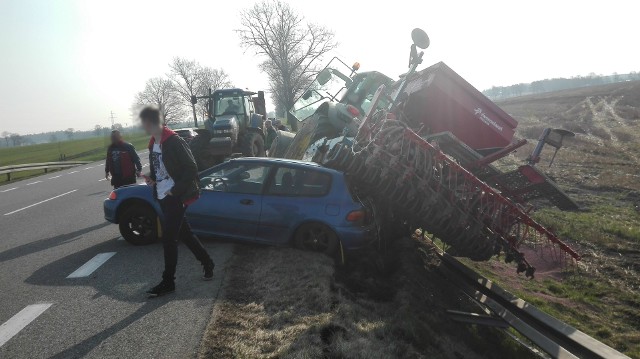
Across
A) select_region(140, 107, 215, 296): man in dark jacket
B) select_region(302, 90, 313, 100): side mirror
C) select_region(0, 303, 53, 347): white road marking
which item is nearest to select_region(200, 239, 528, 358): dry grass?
select_region(140, 107, 215, 296): man in dark jacket

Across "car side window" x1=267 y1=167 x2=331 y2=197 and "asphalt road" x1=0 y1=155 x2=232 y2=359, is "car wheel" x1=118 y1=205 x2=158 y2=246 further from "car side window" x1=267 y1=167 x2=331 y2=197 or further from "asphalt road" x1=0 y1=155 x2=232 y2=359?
"car side window" x1=267 y1=167 x2=331 y2=197

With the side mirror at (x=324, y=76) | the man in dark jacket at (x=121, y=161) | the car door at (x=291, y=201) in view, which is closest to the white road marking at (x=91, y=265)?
the car door at (x=291, y=201)

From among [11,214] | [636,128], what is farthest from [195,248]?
[636,128]

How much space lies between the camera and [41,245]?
22.7 feet

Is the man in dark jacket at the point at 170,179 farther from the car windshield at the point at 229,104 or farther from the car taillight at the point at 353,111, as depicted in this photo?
the car windshield at the point at 229,104

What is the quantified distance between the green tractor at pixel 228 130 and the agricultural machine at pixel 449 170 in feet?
20.5

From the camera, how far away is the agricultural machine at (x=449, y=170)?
223 inches

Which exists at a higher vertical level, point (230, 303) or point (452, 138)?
point (452, 138)

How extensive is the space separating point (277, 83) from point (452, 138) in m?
41.7

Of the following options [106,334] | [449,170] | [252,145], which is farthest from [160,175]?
[252,145]

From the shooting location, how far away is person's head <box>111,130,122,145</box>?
7.90 meters

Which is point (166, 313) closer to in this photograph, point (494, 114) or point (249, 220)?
point (249, 220)

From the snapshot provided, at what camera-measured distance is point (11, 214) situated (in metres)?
9.99

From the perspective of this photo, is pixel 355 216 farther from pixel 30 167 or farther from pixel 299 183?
pixel 30 167
